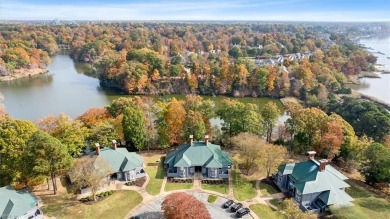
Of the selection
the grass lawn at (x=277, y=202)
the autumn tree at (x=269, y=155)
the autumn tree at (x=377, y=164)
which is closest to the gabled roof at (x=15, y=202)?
the grass lawn at (x=277, y=202)

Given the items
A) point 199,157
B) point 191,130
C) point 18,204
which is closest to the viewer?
point 18,204

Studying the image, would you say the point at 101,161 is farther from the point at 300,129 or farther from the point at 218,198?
the point at 300,129

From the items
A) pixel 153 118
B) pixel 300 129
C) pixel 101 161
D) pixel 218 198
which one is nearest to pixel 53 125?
pixel 101 161

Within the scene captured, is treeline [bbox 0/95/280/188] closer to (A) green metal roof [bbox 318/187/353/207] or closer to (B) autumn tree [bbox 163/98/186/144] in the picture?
(B) autumn tree [bbox 163/98/186/144]

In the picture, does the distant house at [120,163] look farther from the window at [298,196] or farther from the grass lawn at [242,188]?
the window at [298,196]

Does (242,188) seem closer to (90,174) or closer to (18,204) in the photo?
(90,174)

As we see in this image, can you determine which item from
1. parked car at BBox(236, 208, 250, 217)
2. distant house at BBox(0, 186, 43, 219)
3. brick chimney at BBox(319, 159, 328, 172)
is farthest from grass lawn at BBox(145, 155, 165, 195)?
brick chimney at BBox(319, 159, 328, 172)

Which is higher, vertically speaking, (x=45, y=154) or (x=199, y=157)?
(x=45, y=154)

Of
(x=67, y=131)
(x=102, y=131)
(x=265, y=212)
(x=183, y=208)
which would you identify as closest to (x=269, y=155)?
(x=265, y=212)
